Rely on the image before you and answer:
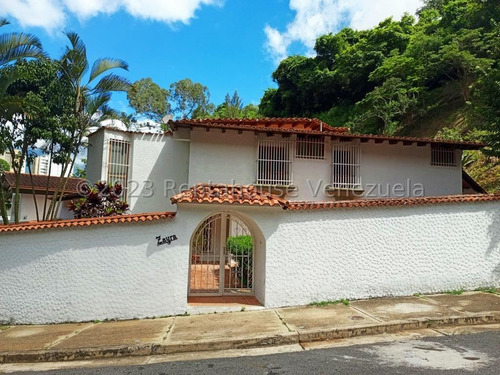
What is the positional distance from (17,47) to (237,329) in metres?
9.57

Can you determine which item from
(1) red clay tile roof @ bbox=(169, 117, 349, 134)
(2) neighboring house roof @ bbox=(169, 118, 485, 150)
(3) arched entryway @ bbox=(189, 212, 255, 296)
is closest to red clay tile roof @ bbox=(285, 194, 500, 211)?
(3) arched entryway @ bbox=(189, 212, 255, 296)

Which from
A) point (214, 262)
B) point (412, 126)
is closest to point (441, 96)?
point (412, 126)

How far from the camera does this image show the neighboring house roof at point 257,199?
629cm

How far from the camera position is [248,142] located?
10820 millimetres

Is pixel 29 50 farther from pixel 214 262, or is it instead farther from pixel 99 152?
pixel 214 262

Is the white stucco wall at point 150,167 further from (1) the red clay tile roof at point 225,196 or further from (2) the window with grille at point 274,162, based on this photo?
(1) the red clay tile roof at point 225,196

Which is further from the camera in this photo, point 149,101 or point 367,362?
point 149,101


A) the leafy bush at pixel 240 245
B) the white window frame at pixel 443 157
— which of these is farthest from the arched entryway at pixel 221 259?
the white window frame at pixel 443 157

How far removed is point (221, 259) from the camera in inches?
283

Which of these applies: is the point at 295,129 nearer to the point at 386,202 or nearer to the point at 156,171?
the point at 386,202

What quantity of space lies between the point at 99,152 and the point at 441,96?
23359mm

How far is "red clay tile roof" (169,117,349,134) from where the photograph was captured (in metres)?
9.99

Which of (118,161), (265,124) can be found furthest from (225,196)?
(265,124)

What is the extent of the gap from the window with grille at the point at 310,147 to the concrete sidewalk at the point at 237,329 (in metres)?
5.71
